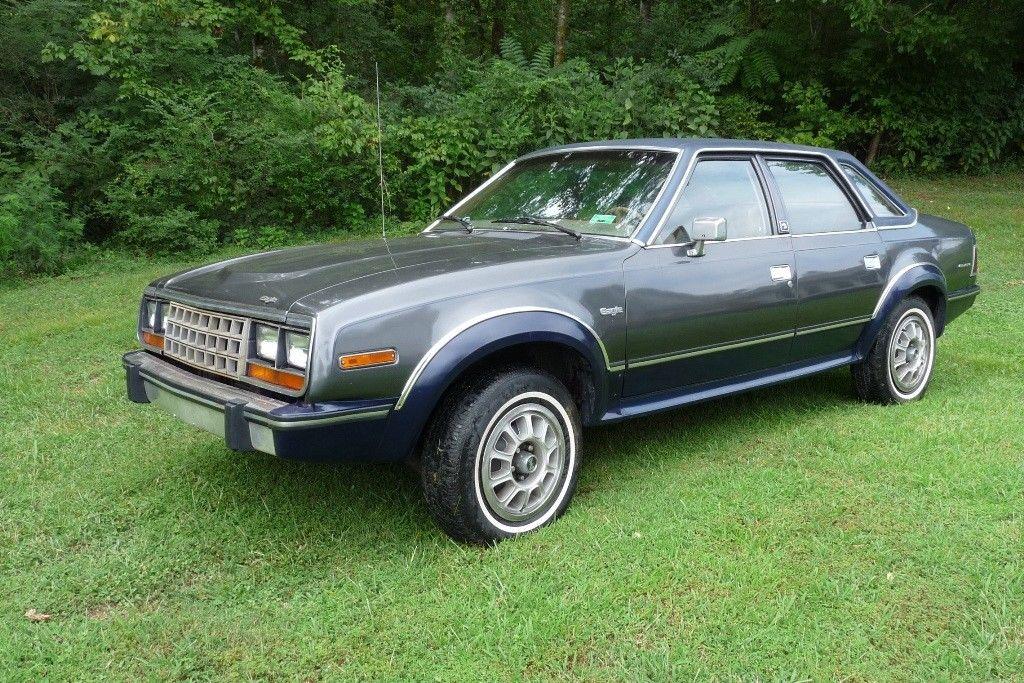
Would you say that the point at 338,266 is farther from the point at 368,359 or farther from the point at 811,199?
the point at 811,199

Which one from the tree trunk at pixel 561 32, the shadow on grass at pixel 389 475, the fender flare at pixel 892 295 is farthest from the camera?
the tree trunk at pixel 561 32

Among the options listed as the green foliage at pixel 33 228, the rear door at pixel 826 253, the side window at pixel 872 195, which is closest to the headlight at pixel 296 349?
the rear door at pixel 826 253

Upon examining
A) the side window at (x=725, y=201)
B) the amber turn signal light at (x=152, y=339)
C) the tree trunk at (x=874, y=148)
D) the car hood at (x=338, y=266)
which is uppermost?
the tree trunk at (x=874, y=148)

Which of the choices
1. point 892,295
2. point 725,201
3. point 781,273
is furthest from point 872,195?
point 725,201

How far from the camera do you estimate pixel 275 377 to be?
3076 mm

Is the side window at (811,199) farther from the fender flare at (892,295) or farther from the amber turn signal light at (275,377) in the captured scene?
the amber turn signal light at (275,377)

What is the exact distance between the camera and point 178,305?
3.61 m

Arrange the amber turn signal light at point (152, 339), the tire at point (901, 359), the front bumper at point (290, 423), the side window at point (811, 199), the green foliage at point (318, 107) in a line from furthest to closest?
the green foliage at point (318, 107) < the tire at point (901, 359) < the side window at point (811, 199) < the amber turn signal light at point (152, 339) < the front bumper at point (290, 423)

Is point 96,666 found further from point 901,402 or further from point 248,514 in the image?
point 901,402

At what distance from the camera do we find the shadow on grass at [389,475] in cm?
361

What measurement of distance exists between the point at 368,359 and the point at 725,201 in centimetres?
217

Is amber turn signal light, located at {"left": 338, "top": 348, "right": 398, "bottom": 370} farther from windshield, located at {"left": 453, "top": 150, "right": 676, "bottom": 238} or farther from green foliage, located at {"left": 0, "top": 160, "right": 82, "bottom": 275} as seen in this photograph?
green foliage, located at {"left": 0, "top": 160, "right": 82, "bottom": 275}

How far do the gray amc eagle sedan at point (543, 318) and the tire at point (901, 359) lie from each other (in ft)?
0.05

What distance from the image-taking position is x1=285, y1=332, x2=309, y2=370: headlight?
2.99 metres
